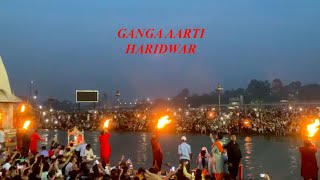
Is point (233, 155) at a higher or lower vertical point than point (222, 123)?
higher

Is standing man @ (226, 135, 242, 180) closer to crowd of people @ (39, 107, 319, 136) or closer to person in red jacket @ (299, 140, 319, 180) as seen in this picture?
person in red jacket @ (299, 140, 319, 180)

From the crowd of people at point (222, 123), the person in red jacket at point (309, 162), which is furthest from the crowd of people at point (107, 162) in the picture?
the crowd of people at point (222, 123)

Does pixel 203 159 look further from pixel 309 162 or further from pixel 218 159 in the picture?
pixel 309 162

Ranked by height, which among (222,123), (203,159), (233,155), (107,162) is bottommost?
(107,162)

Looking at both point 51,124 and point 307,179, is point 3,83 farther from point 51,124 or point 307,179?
point 51,124

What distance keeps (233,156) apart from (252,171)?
25.3 feet

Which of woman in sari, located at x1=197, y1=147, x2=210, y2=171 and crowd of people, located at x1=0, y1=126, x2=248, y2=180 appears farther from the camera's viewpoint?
woman in sari, located at x1=197, y1=147, x2=210, y2=171

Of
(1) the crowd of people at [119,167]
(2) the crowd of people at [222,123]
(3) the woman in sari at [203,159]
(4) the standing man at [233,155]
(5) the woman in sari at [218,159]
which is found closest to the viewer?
(1) the crowd of people at [119,167]

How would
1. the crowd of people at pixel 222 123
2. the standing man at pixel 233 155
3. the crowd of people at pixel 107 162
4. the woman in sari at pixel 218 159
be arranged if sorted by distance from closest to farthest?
the crowd of people at pixel 107 162 < the standing man at pixel 233 155 < the woman in sari at pixel 218 159 < the crowd of people at pixel 222 123

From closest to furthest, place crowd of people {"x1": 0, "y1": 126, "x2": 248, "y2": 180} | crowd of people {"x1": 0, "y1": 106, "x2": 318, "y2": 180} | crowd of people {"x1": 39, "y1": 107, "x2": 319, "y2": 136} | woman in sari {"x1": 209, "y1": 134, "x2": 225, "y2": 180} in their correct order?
crowd of people {"x1": 0, "y1": 126, "x2": 248, "y2": 180}, crowd of people {"x1": 0, "y1": 106, "x2": 318, "y2": 180}, woman in sari {"x1": 209, "y1": 134, "x2": 225, "y2": 180}, crowd of people {"x1": 39, "y1": 107, "x2": 319, "y2": 136}

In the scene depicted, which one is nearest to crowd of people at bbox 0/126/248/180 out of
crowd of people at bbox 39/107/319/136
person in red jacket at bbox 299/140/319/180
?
person in red jacket at bbox 299/140/319/180

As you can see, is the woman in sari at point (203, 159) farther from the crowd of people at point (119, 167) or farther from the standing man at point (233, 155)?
the standing man at point (233, 155)

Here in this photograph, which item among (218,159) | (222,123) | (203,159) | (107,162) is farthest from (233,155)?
(222,123)

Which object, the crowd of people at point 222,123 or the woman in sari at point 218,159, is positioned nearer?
the woman in sari at point 218,159
